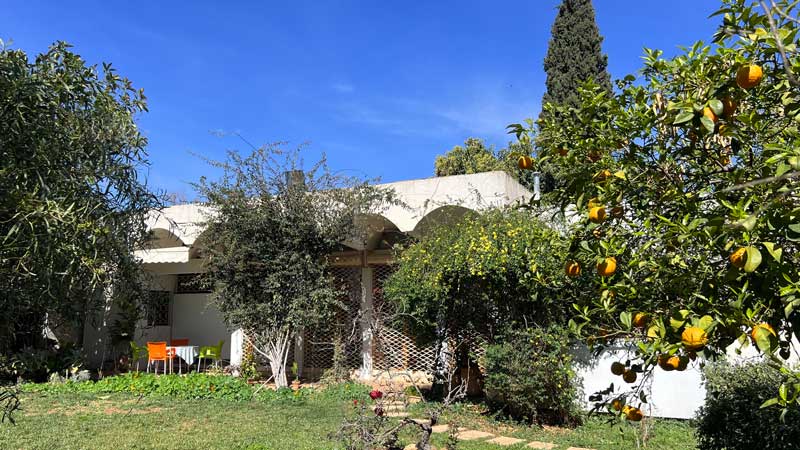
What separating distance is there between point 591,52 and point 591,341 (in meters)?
23.2

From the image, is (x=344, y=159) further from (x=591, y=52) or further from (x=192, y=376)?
(x=591, y=52)

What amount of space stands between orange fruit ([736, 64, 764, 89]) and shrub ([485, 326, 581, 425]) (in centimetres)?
639

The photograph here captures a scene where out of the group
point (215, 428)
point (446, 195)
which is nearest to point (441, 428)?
point (215, 428)

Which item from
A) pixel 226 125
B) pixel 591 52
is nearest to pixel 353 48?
pixel 226 125

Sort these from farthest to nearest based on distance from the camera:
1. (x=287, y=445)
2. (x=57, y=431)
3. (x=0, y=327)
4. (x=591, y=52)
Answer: (x=591, y=52)
(x=57, y=431)
(x=287, y=445)
(x=0, y=327)

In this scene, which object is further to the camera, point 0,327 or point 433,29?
point 433,29

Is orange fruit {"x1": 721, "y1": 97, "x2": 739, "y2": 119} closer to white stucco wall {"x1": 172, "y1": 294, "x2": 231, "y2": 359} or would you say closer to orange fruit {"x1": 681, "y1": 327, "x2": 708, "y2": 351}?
orange fruit {"x1": 681, "y1": 327, "x2": 708, "y2": 351}

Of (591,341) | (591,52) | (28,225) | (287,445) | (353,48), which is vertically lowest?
(287,445)

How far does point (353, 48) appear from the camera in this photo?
40.2 feet

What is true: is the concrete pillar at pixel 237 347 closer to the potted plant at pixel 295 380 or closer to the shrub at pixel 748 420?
the potted plant at pixel 295 380

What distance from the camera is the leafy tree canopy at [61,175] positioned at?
302 centimetres

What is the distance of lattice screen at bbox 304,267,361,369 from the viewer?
13.0 meters

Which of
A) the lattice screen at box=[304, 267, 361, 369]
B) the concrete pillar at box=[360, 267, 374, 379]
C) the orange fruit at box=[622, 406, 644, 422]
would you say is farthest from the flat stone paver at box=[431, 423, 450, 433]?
the orange fruit at box=[622, 406, 644, 422]

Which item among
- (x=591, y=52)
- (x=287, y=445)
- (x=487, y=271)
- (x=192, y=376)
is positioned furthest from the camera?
(x=591, y=52)
